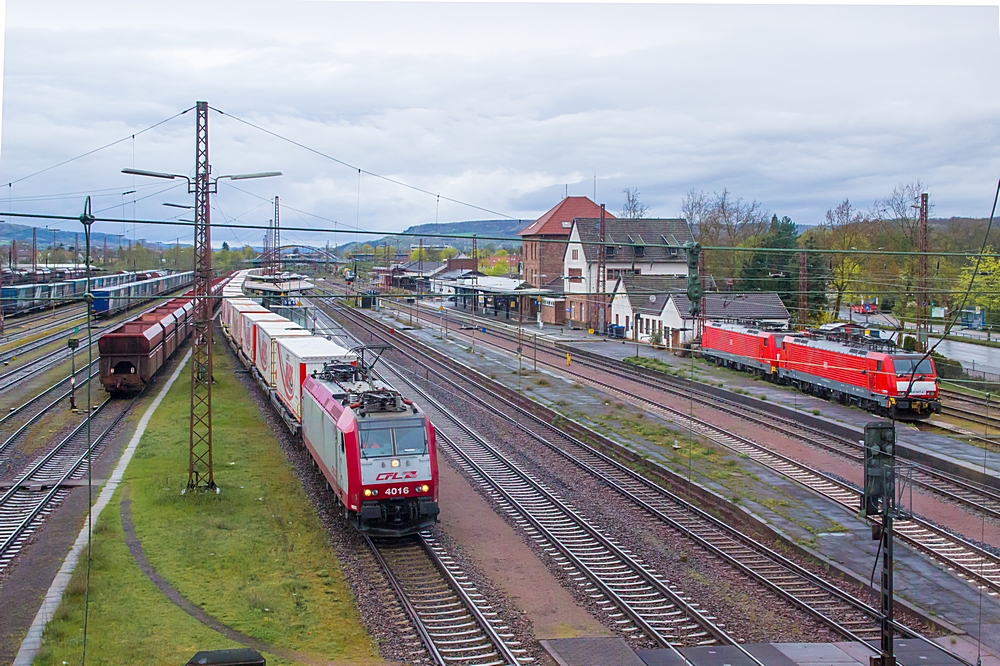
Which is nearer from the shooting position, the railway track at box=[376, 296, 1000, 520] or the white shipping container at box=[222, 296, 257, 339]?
the railway track at box=[376, 296, 1000, 520]

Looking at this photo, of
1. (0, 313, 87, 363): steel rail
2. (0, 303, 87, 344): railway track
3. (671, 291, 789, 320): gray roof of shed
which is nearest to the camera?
(0, 313, 87, 363): steel rail

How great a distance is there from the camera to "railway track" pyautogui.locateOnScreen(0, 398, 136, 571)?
59.6 ft

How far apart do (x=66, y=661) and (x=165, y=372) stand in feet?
113

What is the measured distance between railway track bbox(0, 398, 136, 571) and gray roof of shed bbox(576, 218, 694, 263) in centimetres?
5064

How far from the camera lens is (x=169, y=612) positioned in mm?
13930

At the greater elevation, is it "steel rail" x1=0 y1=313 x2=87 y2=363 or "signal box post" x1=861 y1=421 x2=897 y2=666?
"signal box post" x1=861 y1=421 x2=897 y2=666

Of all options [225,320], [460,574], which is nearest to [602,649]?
[460,574]

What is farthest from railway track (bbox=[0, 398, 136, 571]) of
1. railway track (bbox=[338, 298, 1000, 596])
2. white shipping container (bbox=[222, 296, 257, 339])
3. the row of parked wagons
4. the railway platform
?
the row of parked wagons

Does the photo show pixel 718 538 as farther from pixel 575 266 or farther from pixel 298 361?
pixel 575 266

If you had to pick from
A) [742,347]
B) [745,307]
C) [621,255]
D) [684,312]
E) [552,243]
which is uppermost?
[552,243]

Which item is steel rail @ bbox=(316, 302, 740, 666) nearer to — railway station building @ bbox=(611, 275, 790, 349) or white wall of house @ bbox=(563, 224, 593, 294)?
railway station building @ bbox=(611, 275, 790, 349)

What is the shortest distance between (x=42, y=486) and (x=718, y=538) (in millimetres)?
16841

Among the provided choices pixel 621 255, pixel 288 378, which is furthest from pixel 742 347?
pixel 621 255

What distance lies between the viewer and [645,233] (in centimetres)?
7662
